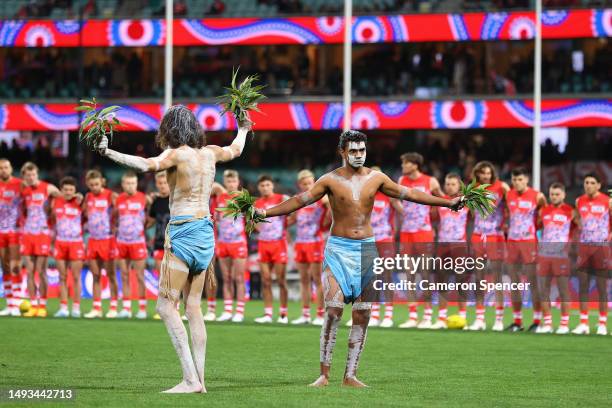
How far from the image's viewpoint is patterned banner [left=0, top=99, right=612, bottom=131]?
3759cm

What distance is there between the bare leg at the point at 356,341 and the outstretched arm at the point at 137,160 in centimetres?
217

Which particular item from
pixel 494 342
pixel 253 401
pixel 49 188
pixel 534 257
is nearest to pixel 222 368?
pixel 253 401

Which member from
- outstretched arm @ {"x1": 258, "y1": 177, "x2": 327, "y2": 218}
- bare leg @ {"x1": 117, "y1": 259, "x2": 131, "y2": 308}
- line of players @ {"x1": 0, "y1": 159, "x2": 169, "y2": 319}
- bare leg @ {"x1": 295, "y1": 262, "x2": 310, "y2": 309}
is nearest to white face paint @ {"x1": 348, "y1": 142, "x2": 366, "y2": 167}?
outstretched arm @ {"x1": 258, "y1": 177, "x2": 327, "y2": 218}

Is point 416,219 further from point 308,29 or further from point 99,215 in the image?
point 308,29

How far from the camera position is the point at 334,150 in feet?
137

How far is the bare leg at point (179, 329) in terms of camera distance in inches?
424

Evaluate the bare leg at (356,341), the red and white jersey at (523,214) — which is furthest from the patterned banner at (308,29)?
the bare leg at (356,341)

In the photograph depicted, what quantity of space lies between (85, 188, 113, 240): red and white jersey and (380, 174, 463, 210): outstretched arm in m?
10.2

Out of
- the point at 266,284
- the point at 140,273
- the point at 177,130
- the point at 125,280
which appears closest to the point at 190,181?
the point at 177,130

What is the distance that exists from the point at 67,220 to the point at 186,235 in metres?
10.7

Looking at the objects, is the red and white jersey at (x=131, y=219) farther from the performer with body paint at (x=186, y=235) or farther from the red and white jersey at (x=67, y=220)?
the performer with body paint at (x=186, y=235)

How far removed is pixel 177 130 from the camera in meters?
11.1

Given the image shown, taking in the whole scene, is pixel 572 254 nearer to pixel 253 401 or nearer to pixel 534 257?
pixel 534 257

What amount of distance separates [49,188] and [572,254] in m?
8.57
